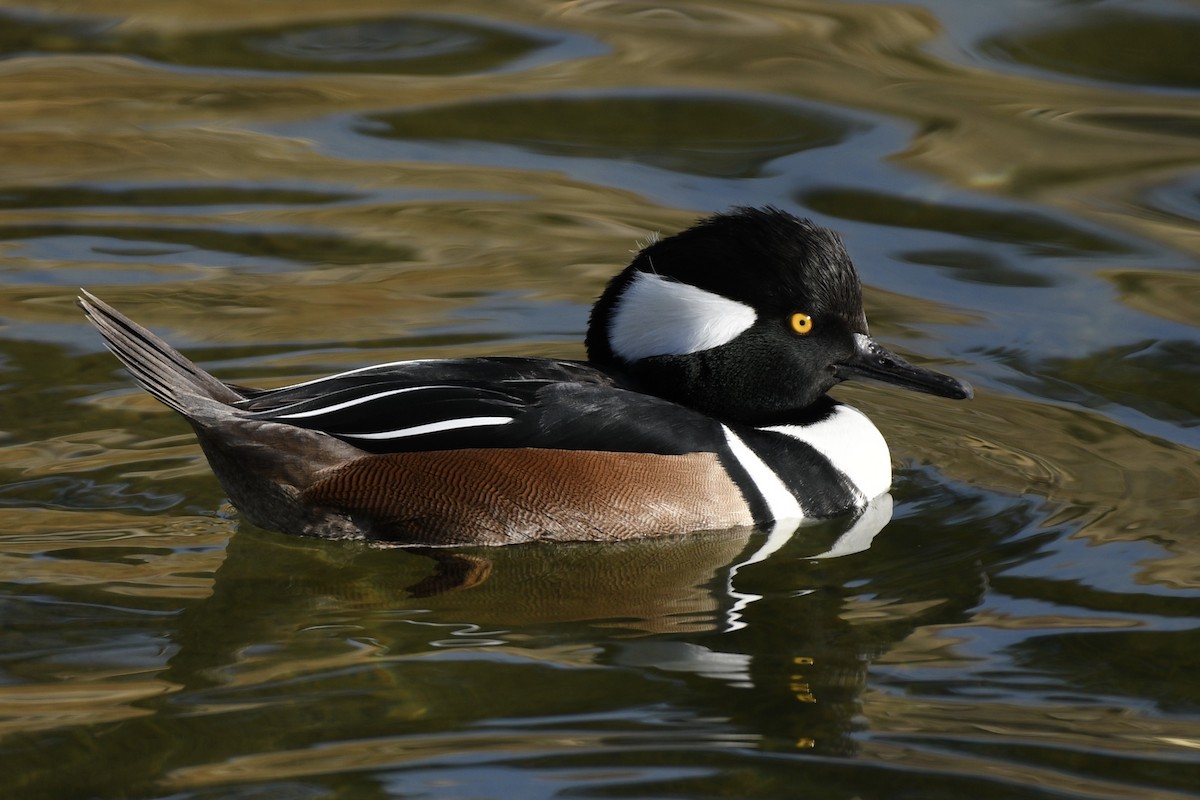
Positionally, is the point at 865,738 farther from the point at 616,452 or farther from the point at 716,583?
the point at 616,452

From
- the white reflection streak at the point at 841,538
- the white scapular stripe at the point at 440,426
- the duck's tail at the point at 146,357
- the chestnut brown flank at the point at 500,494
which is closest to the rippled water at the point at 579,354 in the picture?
the white reflection streak at the point at 841,538

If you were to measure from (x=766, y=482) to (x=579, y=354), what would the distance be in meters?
1.91

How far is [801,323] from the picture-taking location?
265 inches

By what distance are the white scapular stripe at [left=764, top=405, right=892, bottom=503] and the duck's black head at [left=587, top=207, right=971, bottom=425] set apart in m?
0.12

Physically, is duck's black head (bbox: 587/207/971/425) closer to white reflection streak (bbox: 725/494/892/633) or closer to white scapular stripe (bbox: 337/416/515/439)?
white reflection streak (bbox: 725/494/892/633)

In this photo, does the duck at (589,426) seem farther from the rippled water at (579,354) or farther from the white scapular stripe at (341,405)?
the rippled water at (579,354)

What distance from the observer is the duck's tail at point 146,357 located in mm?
6074

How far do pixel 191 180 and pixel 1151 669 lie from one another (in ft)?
23.0

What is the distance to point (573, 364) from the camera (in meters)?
6.64

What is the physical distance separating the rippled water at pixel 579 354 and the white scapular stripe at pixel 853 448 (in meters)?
0.17

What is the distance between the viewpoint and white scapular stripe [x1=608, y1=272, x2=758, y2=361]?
259 inches

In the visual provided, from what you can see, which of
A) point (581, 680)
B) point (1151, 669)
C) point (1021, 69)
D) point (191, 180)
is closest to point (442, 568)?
point (581, 680)

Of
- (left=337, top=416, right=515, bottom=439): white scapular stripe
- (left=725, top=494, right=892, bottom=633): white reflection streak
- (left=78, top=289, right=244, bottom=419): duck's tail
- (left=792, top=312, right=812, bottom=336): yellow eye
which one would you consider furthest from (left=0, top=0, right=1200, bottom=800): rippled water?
(left=792, top=312, right=812, bottom=336): yellow eye

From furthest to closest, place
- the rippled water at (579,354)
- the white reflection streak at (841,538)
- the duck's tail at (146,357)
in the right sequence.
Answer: the white reflection streak at (841,538) → the duck's tail at (146,357) → the rippled water at (579,354)
